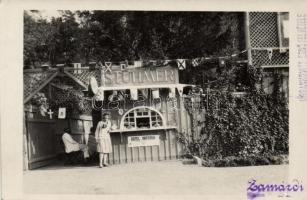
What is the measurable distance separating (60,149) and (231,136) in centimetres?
318

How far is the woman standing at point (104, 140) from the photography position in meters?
7.11

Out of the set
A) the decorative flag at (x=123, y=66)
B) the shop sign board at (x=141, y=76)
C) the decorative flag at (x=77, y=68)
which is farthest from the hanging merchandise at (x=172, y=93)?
the decorative flag at (x=77, y=68)

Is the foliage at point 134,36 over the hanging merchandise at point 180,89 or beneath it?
over

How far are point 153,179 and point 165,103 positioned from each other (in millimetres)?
1643

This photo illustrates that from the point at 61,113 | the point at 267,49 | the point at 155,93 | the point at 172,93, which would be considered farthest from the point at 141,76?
the point at 267,49

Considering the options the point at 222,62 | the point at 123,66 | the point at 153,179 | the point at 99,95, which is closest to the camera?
the point at 153,179

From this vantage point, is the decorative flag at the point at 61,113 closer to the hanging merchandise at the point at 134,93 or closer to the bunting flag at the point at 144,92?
the hanging merchandise at the point at 134,93

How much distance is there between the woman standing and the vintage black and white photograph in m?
0.02

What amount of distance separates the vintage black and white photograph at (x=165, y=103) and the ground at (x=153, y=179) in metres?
0.05

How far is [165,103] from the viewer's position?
7340mm

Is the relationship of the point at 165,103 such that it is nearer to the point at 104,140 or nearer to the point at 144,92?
the point at 144,92

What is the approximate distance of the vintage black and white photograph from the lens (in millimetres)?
6695

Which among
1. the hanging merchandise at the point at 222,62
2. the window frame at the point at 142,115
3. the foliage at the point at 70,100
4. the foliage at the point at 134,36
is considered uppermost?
the foliage at the point at 134,36

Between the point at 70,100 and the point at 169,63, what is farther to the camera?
the point at 70,100
